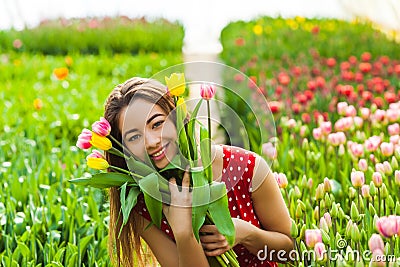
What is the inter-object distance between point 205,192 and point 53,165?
185cm

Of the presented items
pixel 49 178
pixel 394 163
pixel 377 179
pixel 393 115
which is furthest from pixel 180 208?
pixel 393 115

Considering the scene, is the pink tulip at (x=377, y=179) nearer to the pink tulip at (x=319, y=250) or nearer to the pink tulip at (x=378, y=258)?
the pink tulip at (x=319, y=250)

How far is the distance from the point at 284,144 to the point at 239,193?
4.98 feet

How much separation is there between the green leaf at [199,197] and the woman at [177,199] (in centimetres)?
3

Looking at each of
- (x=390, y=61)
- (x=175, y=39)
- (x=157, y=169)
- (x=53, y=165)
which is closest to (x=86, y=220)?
(x=53, y=165)

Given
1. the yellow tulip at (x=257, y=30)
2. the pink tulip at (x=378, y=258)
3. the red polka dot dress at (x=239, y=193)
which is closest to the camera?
the pink tulip at (x=378, y=258)

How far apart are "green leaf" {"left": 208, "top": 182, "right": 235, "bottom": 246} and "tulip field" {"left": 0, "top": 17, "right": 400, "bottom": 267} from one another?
0.18m

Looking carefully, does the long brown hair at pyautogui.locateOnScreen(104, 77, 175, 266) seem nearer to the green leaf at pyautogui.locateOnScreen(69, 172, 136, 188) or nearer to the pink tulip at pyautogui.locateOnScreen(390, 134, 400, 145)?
the green leaf at pyautogui.locateOnScreen(69, 172, 136, 188)

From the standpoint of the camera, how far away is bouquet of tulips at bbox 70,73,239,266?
1.59 metres

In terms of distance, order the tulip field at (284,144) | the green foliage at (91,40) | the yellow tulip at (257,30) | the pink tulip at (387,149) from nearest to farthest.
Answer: the tulip field at (284,144) < the pink tulip at (387,149) < the yellow tulip at (257,30) < the green foliage at (91,40)

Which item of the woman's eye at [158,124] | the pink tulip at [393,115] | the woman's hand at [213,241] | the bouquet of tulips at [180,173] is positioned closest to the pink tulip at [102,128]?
the bouquet of tulips at [180,173]

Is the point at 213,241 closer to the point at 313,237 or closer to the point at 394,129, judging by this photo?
the point at 313,237

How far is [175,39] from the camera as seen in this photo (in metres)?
8.98

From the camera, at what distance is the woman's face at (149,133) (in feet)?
5.35
